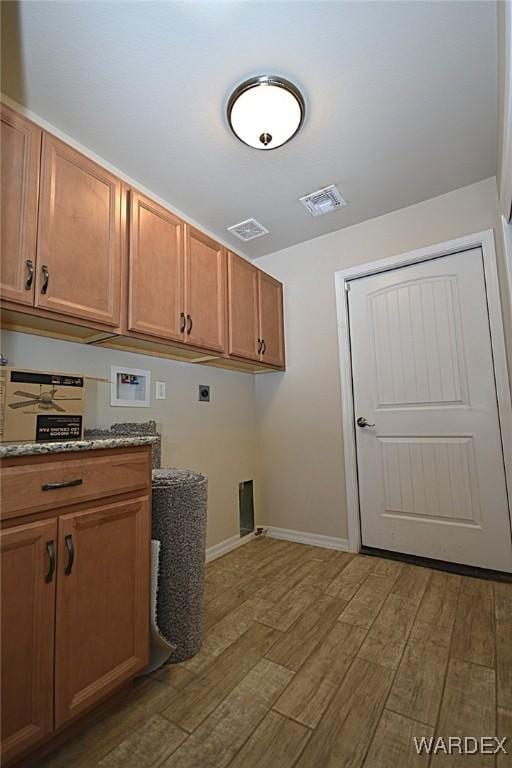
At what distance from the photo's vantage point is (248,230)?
276 cm

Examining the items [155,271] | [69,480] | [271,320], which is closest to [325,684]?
[69,480]

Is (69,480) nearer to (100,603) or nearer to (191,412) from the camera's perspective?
(100,603)

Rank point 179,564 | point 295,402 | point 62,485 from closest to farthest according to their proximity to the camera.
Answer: point 62,485, point 179,564, point 295,402

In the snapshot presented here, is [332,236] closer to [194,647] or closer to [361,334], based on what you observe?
[361,334]

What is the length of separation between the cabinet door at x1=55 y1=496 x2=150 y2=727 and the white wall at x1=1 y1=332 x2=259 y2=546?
2.67 ft

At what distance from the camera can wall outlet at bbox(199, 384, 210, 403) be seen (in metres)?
2.56

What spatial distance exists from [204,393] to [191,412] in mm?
193

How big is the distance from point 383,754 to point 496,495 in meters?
1.62

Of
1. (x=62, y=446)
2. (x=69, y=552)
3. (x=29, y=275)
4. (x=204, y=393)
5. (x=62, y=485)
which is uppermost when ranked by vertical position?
(x=29, y=275)

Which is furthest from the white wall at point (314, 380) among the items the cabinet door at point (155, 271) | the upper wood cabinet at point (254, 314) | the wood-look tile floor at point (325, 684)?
the cabinet door at point (155, 271)

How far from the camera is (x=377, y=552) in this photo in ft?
8.20

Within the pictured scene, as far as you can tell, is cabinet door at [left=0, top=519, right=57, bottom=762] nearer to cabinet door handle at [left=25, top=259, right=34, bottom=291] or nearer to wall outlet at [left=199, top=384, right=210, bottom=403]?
cabinet door handle at [left=25, top=259, right=34, bottom=291]

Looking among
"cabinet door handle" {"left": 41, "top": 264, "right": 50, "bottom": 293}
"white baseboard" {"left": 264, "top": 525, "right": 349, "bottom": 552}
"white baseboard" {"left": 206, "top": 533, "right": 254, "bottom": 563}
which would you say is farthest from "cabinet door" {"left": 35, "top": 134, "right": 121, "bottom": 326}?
"white baseboard" {"left": 264, "top": 525, "right": 349, "bottom": 552}

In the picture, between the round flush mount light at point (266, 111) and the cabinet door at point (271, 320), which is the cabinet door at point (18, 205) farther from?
the cabinet door at point (271, 320)
